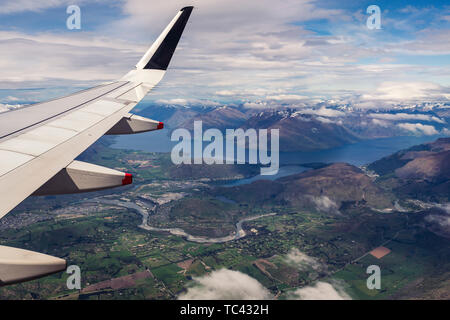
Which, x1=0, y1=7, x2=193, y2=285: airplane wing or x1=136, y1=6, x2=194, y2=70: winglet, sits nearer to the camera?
x1=0, y1=7, x2=193, y2=285: airplane wing

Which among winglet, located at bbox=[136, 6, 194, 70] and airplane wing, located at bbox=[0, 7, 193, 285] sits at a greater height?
winglet, located at bbox=[136, 6, 194, 70]

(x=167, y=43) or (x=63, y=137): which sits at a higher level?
(x=167, y=43)

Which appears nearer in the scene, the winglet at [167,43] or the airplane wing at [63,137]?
the airplane wing at [63,137]

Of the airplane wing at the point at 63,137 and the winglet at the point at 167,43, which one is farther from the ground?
the winglet at the point at 167,43

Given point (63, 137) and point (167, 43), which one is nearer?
point (63, 137)

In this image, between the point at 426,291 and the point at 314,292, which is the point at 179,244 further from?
the point at 426,291
